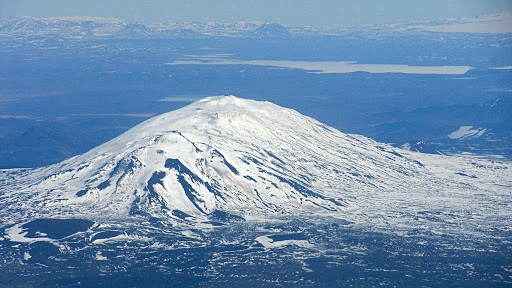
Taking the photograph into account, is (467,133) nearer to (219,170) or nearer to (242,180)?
(242,180)

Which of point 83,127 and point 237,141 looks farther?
point 83,127

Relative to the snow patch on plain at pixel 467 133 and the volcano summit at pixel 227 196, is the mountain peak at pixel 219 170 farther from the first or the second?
the snow patch on plain at pixel 467 133

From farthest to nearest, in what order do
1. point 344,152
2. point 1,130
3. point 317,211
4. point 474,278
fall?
point 1,130 → point 344,152 → point 317,211 → point 474,278

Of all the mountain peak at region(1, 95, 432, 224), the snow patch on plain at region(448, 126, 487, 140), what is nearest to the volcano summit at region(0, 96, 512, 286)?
the mountain peak at region(1, 95, 432, 224)

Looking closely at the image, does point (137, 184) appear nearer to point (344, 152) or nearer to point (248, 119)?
point (248, 119)

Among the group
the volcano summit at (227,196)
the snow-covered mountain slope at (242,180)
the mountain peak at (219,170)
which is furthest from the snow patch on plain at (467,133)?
the mountain peak at (219,170)

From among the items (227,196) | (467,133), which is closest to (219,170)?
(227,196)

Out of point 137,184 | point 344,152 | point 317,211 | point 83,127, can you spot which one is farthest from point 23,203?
point 83,127
